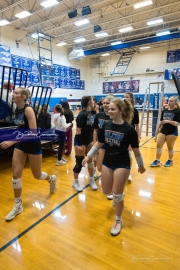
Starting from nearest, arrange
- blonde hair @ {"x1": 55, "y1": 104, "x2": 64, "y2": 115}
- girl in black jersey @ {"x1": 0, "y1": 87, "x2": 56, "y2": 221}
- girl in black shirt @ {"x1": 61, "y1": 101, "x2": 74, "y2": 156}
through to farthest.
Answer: girl in black jersey @ {"x1": 0, "y1": 87, "x2": 56, "y2": 221}
blonde hair @ {"x1": 55, "y1": 104, "x2": 64, "y2": 115}
girl in black shirt @ {"x1": 61, "y1": 101, "x2": 74, "y2": 156}

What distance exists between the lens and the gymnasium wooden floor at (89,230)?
5.21ft

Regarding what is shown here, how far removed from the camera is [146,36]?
1370 centimetres

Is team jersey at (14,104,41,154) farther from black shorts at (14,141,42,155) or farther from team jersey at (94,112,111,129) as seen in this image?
team jersey at (94,112,111,129)

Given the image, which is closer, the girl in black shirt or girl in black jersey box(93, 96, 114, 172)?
girl in black jersey box(93, 96, 114, 172)

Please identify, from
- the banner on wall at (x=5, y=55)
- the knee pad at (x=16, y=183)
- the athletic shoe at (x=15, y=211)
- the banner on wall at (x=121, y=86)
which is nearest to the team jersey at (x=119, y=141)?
the knee pad at (x=16, y=183)

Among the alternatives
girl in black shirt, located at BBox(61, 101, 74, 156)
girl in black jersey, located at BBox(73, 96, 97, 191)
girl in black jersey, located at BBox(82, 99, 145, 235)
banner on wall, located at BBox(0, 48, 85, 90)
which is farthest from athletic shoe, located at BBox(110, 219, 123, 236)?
banner on wall, located at BBox(0, 48, 85, 90)

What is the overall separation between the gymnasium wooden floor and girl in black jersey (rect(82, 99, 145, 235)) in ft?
0.81

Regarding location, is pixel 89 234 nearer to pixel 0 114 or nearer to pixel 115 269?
pixel 115 269

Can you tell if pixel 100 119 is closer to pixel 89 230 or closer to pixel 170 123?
pixel 89 230

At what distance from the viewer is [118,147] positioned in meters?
1.77

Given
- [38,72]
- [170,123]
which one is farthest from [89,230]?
[38,72]

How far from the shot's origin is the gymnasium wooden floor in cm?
159

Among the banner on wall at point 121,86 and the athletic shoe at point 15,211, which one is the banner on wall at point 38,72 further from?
the athletic shoe at point 15,211

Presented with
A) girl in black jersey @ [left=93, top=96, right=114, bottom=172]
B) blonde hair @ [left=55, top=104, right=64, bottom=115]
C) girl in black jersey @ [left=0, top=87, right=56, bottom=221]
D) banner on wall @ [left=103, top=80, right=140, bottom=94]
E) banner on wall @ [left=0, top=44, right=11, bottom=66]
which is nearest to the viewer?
girl in black jersey @ [left=0, top=87, right=56, bottom=221]
